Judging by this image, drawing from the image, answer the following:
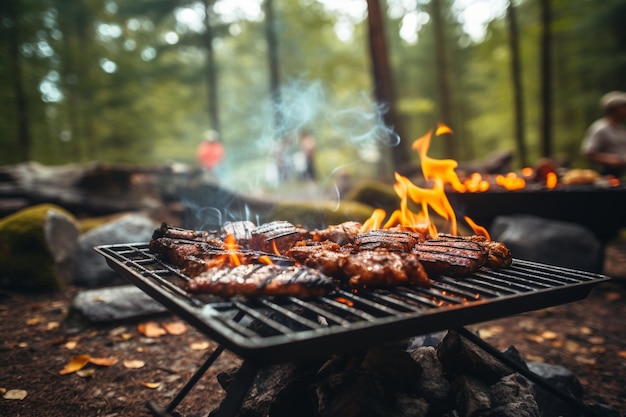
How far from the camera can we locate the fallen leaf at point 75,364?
362cm

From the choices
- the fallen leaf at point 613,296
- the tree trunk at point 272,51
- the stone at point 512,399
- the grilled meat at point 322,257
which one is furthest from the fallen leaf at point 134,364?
the tree trunk at point 272,51

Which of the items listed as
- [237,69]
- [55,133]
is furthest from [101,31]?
[237,69]

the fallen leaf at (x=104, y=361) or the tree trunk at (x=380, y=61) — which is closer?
the fallen leaf at (x=104, y=361)

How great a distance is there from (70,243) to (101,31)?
19178 millimetres

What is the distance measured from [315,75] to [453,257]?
17601 mm

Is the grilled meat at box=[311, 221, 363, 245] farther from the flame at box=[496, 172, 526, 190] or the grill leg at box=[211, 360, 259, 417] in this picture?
the flame at box=[496, 172, 526, 190]

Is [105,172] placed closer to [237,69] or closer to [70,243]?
[70,243]

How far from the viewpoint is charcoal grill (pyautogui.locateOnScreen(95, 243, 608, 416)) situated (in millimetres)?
1501

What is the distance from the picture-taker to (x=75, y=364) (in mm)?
3732

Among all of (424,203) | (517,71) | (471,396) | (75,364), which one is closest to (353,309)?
(471,396)

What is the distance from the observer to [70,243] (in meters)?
6.06

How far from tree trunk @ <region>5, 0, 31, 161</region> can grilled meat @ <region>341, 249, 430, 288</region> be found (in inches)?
597

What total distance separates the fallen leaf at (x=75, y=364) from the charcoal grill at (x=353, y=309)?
173 centimetres

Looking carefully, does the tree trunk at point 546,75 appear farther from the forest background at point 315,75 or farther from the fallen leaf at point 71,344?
the fallen leaf at point 71,344
